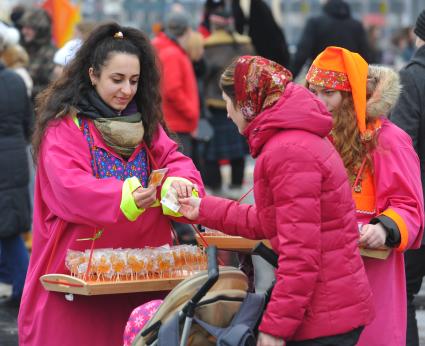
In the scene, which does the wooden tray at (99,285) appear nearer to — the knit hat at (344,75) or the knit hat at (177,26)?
the knit hat at (344,75)

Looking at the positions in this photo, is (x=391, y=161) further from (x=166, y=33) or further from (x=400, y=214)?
(x=166, y=33)

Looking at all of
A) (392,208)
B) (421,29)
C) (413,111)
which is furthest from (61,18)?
(392,208)

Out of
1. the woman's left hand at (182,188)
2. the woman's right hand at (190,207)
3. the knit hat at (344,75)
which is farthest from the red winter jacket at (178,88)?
the woman's right hand at (190,207)

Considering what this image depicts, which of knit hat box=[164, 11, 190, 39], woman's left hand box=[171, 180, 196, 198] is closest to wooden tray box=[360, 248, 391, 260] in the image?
woman's left hand box=[171, 180, 196, 198]

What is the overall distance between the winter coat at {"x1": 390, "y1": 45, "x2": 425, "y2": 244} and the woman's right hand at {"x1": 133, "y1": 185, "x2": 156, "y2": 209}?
1.84m

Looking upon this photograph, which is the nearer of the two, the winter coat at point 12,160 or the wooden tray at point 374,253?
the wooden tray at point 374,253

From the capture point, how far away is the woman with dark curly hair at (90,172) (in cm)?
475

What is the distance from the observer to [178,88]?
10.6 metres

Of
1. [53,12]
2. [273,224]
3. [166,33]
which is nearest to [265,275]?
[273,224]

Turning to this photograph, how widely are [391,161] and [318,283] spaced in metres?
1.04

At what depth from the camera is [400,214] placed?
471 cm

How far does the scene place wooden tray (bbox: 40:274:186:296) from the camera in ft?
→ 14.7

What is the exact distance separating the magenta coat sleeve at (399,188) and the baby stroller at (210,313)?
3.06ft

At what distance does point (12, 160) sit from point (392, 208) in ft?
12.3
